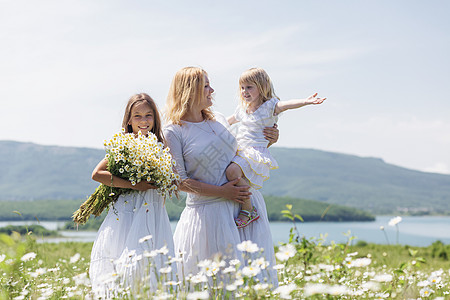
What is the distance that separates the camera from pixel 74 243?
57.0 feet

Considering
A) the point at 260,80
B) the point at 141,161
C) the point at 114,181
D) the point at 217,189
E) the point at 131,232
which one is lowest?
the point at 131,232

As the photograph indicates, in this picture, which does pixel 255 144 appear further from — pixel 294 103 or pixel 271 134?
pixel 294 103

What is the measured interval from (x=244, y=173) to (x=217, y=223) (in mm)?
707

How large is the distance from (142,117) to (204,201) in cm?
131

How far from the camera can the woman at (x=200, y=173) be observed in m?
5.35

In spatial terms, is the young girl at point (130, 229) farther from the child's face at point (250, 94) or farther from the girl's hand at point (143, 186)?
the child's face at point (250, 94)

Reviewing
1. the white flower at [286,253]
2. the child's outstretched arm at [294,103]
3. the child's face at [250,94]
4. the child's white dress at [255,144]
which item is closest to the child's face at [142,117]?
Answer: the child's white dress at [255,144]

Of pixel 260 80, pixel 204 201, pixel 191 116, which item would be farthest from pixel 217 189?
pixel 260 80

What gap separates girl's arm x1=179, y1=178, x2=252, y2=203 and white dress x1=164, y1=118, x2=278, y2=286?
0.12 metres

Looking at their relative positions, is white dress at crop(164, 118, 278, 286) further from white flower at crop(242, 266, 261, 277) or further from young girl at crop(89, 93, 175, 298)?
white flower at crop(242, 266, 261, 277)

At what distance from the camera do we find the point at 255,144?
630cm

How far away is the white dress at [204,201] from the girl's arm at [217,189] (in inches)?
4.6

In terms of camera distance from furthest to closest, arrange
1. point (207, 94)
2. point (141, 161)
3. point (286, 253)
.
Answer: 1. point (207, 94)
2. point (141, 161)
3. point (286, 253)

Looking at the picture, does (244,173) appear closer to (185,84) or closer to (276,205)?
(185,84)
